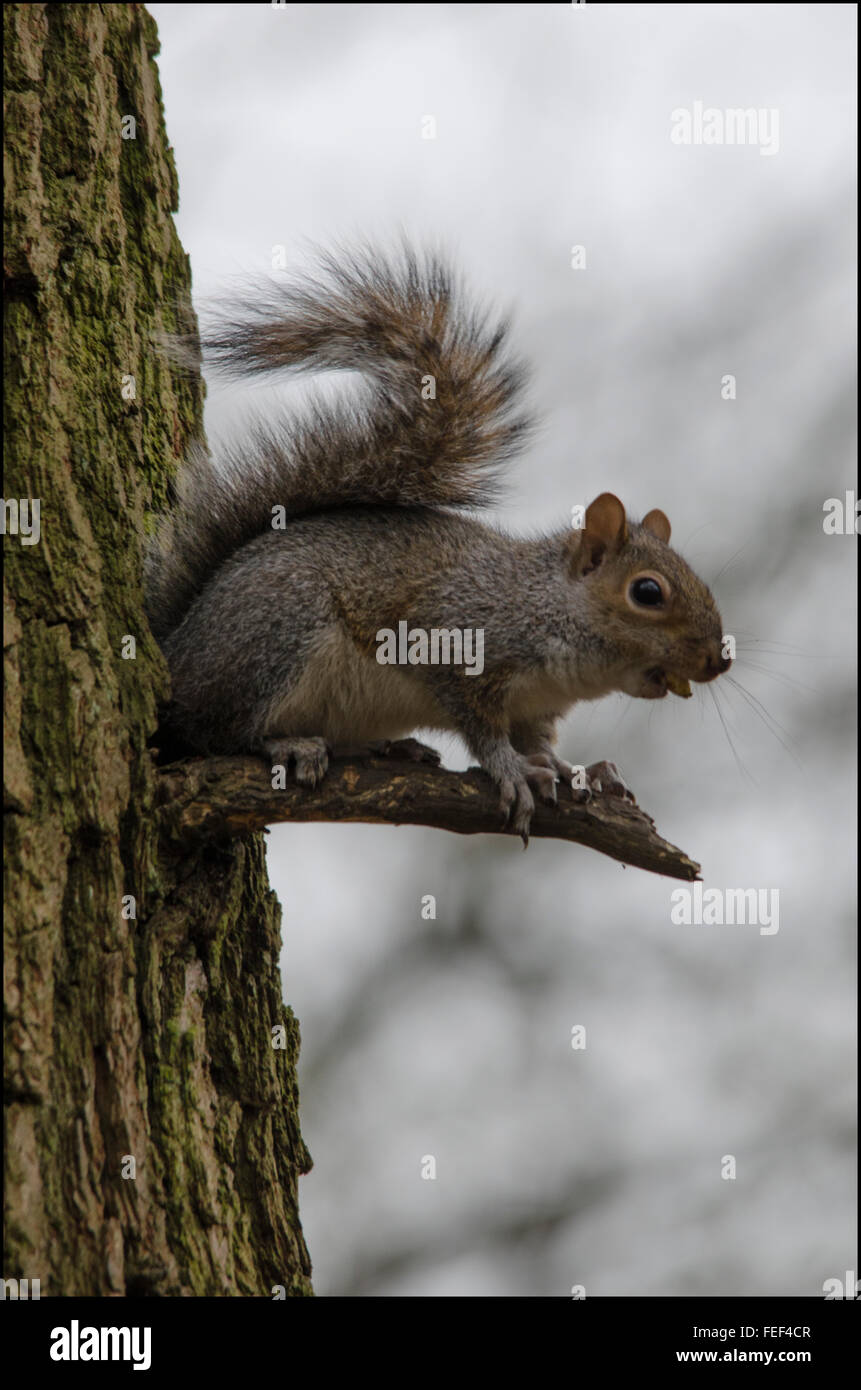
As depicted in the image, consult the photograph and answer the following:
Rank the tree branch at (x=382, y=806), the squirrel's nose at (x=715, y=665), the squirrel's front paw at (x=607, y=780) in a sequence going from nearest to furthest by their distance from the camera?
the tree branch at (x=382, y=806) → the squirrel's front paw at (x=607, y=780) → the squirrel's nose at (x=715, y=665)

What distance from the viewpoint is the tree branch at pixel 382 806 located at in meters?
1.89

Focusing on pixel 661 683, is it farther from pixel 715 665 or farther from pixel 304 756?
pixel 304 756

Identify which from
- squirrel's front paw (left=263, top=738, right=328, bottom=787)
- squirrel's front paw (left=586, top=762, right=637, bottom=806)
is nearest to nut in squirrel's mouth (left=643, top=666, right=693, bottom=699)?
squirrel's front paw (left=586, top=762, right=637, bottom=806)

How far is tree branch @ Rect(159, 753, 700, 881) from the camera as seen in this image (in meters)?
1.89

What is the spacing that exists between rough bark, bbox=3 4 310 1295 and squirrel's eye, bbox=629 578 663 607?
100cm

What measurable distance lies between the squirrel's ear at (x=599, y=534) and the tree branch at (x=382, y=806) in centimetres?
74

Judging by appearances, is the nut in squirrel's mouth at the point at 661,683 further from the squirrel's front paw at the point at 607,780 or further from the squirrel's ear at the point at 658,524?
the squirrel's ear at the point at 658,524

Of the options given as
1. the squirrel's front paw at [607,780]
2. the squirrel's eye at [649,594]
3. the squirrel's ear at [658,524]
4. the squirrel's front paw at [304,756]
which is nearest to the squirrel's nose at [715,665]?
the squirrel's eye at [649,594]

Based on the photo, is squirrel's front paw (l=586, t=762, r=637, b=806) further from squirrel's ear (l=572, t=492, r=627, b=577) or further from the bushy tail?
the bushy tail

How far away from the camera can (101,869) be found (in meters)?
1.71

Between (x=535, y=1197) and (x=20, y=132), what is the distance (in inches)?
187

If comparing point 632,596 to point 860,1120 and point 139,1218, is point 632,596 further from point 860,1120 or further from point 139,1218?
A: point 860,1120
